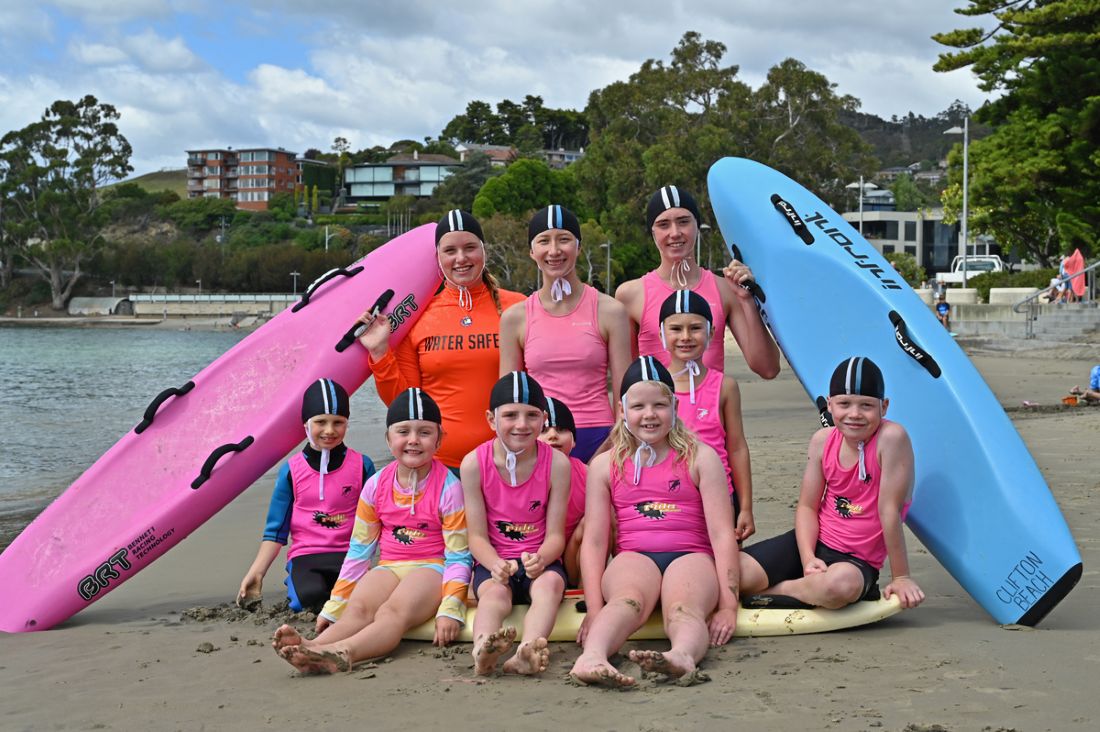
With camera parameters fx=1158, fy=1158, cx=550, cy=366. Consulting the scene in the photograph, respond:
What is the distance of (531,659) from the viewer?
3.63 metres

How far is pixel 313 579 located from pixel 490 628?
3.70 feet

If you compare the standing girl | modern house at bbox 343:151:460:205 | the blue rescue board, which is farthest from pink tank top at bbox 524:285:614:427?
modern house at bbox 343:151:460:205

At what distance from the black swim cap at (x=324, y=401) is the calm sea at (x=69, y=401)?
4193 mm

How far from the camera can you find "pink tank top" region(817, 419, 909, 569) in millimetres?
4195

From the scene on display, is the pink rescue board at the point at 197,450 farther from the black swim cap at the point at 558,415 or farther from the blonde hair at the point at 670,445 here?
the blonde hair at the point at 670,445

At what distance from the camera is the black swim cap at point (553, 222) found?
15.0 feet

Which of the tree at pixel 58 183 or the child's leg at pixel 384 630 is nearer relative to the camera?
the child's leg at pixel 384 630

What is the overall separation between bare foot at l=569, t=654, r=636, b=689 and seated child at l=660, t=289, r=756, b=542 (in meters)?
A: 1.02

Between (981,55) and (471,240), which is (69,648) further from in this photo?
(981,55)

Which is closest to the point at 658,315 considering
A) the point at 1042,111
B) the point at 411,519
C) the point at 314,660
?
the point at 411,519

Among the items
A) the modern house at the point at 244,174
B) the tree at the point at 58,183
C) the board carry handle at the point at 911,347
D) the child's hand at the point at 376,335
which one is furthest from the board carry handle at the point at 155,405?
the modern house at the point at 244,174

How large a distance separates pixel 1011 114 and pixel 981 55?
Answer: 120 inches

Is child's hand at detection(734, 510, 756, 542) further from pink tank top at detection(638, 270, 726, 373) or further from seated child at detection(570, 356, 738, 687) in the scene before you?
pink tank top at detection(638, 270, 726, 373)

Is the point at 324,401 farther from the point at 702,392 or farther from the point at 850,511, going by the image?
the point at 850,511
